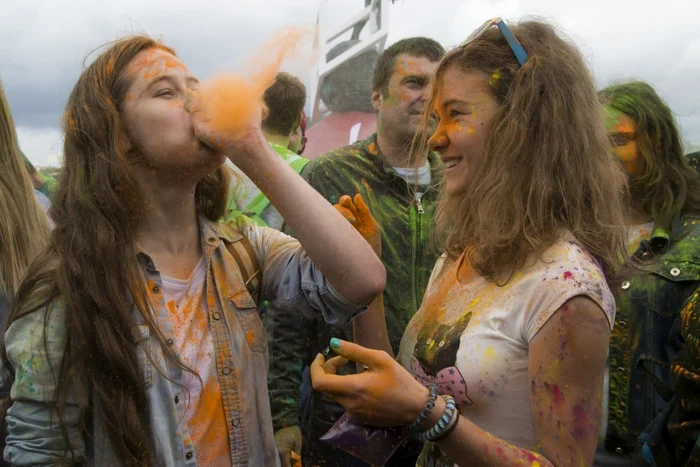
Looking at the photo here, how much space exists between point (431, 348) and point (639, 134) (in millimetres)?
2029

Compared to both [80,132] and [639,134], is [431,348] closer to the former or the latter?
[80,132]

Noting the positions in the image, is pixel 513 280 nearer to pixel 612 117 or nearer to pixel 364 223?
pixel 364 223

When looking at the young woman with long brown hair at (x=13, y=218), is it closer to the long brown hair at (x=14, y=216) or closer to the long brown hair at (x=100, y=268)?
the long brown hair at (x=14, y=216)

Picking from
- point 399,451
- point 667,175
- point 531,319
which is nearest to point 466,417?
point 531,319

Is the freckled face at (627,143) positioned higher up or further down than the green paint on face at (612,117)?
further down

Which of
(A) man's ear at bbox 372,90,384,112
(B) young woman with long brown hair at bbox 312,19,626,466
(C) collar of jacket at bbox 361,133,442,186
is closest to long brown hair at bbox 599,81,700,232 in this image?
(C) collar of jacket at bbox 361,133,442,186

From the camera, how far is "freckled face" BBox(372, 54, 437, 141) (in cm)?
343

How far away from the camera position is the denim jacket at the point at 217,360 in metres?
1.73

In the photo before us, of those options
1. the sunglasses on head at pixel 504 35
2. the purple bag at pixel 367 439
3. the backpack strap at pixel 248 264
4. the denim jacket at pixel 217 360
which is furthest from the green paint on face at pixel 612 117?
→ the purple bag at pixel 367 439

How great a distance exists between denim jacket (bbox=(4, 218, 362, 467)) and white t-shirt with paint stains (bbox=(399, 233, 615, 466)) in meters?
0.34

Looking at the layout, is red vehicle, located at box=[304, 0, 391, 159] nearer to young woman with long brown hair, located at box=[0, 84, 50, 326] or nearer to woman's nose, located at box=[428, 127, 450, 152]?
young woman with long brown hair, located at box=[0, 84, 50, 326]

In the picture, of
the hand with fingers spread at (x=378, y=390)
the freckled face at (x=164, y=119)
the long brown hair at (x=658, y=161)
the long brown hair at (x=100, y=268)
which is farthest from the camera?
the long brown hair at (x=658, y=161)

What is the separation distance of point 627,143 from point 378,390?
233 cm

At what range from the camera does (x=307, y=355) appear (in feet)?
10.3
